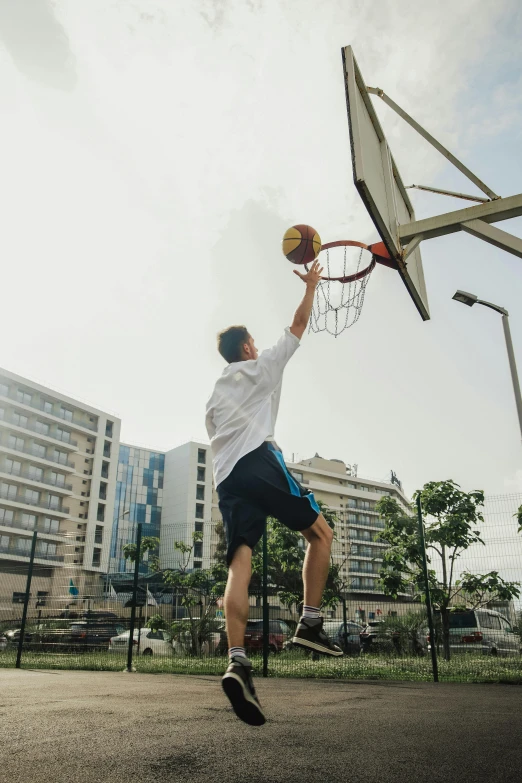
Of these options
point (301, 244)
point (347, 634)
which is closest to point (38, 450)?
point (347, 634)

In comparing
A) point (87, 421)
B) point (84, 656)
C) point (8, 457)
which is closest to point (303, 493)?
point (84, 656)

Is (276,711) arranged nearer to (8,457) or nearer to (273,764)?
(273,764)

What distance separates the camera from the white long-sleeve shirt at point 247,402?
283cm

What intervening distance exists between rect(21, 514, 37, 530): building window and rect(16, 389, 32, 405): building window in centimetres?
1147

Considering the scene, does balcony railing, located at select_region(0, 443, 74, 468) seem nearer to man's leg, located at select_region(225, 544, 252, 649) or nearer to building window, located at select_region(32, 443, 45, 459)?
building window, located at select_region(32, 443, 45, 459)

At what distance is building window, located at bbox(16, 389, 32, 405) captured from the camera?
5950 cm

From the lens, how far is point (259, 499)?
276 cm

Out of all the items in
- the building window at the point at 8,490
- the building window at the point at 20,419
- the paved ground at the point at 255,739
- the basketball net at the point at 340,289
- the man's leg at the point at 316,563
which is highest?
the building window at the point at 20,419

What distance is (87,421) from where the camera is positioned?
66.4m

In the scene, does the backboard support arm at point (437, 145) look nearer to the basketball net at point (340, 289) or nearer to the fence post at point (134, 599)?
the basketball net at point (340, 289)

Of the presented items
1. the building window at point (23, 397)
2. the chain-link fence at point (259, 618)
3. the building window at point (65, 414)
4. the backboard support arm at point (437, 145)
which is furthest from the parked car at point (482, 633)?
the building window at point (65, 414)

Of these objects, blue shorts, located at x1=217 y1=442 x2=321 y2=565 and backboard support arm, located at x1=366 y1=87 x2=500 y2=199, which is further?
backboard support arm, located at x1=366 y1=87 x2=500 y2=199

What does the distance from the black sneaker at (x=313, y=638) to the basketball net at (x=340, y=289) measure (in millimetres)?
3691

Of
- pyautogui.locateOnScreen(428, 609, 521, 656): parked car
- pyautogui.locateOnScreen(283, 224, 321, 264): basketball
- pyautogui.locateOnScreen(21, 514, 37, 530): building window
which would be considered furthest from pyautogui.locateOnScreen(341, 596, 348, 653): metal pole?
pyautogui.locateOnScreen(21, 514, 37, 530): building window
